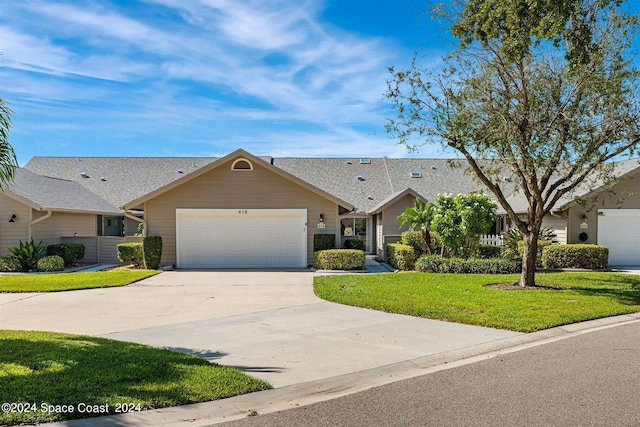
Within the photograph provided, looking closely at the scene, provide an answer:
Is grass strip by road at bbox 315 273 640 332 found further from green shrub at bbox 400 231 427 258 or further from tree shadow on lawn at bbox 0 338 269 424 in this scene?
tree shadow on lawn at bbox 0 338 269 424

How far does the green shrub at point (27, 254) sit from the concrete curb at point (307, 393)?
56.8 ft

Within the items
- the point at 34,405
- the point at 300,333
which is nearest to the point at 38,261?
the point at 300,333

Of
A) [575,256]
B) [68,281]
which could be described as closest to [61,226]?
[68,281]

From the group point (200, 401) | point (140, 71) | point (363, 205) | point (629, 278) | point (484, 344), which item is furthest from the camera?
point (363, 205)

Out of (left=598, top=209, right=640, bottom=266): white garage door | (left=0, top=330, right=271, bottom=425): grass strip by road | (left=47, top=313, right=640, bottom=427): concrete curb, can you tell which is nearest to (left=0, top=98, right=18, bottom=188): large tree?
(left=0, top=330, right=271, bottom=425): grass strip by road

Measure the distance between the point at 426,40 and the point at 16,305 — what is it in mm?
11871

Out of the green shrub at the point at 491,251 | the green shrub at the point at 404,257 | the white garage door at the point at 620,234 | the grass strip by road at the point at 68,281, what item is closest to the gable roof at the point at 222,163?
the green shrub at the point at 404,257

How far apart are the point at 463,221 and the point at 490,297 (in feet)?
22.2

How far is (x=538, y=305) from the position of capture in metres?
10.4

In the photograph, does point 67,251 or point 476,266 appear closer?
point 476,266

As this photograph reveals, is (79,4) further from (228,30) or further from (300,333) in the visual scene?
→ (300,333)

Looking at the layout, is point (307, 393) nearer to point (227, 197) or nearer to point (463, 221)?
point (463, 221)

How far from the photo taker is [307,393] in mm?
5332

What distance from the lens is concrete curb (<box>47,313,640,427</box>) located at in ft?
14.8
